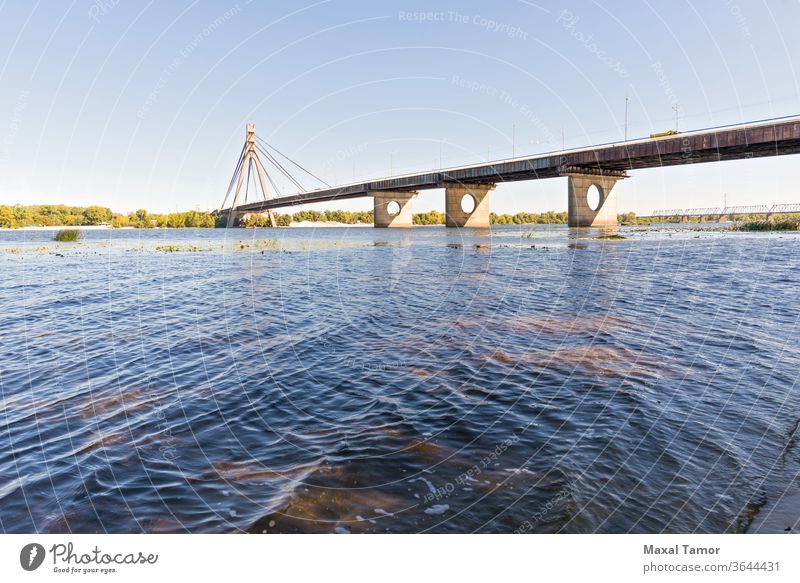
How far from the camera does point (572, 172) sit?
81.6 m

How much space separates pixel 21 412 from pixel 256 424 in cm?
479

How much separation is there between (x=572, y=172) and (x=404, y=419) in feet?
277

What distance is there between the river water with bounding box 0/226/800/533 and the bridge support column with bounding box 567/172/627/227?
73.8m

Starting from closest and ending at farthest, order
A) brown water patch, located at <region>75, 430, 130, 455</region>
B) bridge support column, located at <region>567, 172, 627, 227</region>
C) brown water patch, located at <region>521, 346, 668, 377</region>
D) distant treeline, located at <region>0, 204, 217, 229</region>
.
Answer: brown water patch, located at <region>75, 430, 130, 455</region> < brown water patch, located at <region>521, 346, 668, 377</region> < bridge support column, located at <region>567, 172, 627, 227</region> < distant treeline, located at <region>0, 204, 217, 229</region>

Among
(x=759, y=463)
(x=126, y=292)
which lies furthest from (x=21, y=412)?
(x=126, y=292)

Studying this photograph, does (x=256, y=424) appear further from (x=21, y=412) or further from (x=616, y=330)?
(x=616, y=330)

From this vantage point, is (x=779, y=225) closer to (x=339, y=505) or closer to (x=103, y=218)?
(x=339, y=505)

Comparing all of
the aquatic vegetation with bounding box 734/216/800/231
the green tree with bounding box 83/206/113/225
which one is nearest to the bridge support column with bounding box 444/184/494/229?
the aquatic vegetation with bounding box 734/216/800/231

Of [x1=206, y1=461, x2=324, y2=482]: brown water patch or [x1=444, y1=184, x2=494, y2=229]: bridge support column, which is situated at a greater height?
[x1=444, y1=184, x2=494, y2=229]: bridge support column

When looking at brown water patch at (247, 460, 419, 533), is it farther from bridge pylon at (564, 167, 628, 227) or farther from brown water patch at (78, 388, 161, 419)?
bridge pylon at (564, 167, 628, 227)

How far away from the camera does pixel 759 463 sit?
20.5ft

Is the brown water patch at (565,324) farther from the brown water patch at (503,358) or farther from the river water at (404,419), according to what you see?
the brown water patch at (503,358)

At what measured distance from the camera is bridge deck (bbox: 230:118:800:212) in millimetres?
56906

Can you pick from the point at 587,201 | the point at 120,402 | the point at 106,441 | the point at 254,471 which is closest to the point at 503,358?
the point at 254,471
